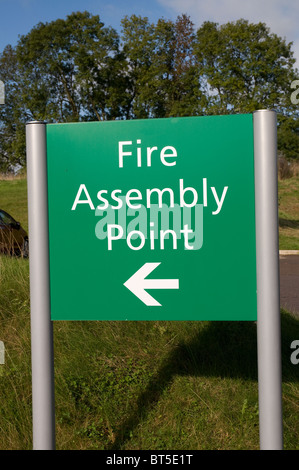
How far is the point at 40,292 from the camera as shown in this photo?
3.05 meters

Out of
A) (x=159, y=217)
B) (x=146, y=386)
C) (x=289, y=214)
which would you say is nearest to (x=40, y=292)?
(x=159, y=217)

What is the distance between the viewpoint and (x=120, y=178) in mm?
2984

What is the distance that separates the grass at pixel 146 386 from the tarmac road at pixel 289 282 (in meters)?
2.12

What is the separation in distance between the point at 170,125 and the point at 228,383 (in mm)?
2103

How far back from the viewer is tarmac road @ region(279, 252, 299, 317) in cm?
858

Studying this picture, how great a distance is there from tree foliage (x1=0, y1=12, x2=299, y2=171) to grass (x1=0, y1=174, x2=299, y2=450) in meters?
15.5

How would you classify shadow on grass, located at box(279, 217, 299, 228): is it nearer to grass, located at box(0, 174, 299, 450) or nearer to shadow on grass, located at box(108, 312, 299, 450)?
grass, located at box(0, 174, 299, 450)

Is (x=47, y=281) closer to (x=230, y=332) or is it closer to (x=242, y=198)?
(x=242, y=198)

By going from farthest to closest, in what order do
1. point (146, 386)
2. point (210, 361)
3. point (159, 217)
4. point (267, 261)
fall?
point (210, 361)
point (146, 386)
point (159, 217)
point (267, 261)

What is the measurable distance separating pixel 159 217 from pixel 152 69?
22.0m

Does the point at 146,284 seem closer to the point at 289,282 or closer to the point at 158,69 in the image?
the point at 289,282

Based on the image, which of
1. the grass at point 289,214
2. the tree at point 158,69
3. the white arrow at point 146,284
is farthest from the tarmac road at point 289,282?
the tree at point 158,69
